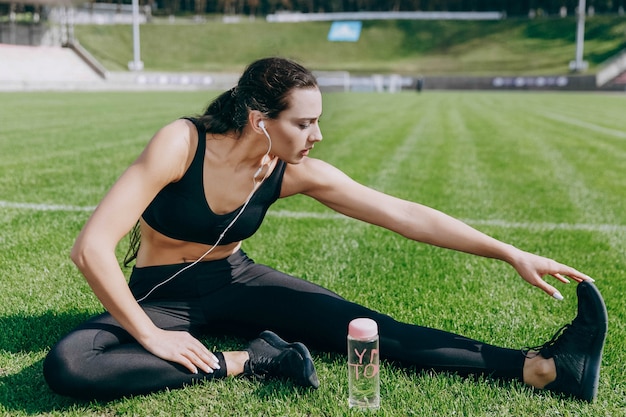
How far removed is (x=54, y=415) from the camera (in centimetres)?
287

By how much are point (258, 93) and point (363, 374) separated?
137cm

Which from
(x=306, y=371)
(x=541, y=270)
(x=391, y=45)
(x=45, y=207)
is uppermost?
(x=391, y=45)

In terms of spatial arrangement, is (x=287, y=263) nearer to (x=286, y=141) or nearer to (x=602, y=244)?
(x=286, y=141)

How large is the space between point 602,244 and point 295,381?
417cm

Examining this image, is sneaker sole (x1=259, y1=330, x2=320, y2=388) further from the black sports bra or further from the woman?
the black sports bra

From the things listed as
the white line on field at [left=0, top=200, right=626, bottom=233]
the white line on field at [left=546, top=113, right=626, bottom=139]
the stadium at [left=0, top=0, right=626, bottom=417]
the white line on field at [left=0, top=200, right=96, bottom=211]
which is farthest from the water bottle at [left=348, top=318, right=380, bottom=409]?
the white line on field at [left=546, top=113, right=626, bottom=139]

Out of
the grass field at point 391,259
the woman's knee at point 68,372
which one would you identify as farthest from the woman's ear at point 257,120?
the woman's knee at point 68,372

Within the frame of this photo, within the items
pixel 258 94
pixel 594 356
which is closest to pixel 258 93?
pixel 258 94

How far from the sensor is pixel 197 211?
324cm

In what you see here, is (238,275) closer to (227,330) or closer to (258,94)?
(227,330)

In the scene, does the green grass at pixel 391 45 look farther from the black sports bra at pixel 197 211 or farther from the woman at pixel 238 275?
the black sports bra at pixel 197 211

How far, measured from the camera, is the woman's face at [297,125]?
3002mm

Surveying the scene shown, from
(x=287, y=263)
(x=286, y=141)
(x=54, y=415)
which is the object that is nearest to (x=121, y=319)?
(x=54, y=415)

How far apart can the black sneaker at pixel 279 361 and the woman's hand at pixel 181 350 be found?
21 centimetres
